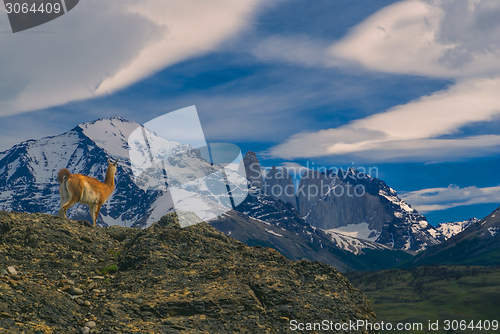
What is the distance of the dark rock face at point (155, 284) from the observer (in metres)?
14.1

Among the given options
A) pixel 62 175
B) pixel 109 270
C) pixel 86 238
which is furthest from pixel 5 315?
pixel 62 175

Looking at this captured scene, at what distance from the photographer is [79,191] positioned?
27359mm

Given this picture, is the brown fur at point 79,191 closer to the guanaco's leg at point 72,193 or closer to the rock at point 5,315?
the guanaco's leg at point 72,193

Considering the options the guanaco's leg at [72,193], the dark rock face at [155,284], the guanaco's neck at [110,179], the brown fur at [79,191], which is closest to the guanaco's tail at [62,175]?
the brown fur at [79,191]

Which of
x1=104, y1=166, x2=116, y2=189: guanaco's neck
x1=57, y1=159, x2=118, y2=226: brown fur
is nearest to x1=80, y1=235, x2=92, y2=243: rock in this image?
x1=57, y1=159, x2=118, y2=226: brown fur

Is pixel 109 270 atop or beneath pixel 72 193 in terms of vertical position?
beneath

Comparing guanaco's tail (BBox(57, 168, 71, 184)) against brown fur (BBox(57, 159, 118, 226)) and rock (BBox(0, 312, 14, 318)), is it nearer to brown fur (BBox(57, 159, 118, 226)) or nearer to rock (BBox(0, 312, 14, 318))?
brown fur (BBox(57, 159, 118, 226))

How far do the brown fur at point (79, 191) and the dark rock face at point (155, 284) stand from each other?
5.20 meters

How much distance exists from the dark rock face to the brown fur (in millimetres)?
5201

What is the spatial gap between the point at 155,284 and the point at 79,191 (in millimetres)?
13353

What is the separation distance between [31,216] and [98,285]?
280 inches

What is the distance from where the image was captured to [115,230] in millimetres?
24297

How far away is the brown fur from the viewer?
27.0m

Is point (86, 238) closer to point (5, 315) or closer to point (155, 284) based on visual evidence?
point (155, 284)
